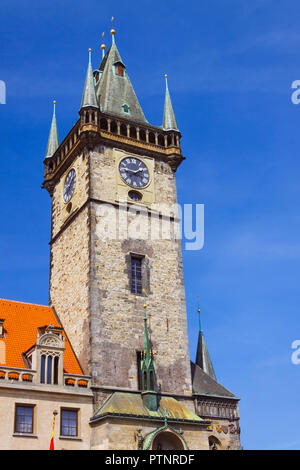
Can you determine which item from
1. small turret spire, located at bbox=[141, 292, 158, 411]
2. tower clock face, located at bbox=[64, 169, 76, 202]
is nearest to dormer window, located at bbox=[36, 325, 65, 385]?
small turret spire, located at bbox=[141, 292, 158, 411]

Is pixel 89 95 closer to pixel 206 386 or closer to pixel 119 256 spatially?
pixel 119 256

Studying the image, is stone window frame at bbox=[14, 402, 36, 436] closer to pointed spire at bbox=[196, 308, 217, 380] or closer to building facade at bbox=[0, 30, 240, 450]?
building facade at bbox=[0, 30, 240, 450]

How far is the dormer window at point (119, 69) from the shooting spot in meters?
41.9

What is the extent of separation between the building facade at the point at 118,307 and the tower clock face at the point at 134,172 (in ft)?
0.23

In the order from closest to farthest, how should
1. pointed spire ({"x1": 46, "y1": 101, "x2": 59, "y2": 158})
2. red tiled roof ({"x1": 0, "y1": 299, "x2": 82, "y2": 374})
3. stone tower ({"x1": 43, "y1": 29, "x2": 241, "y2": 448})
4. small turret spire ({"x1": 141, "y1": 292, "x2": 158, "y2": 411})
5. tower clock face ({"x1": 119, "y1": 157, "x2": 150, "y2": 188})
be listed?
1. small turret spire ({"x1": 141, "y1": 292, "x2": 158, "y2": 411})
2. red tiled roof ({"x1": 0, "y1": 299, "x2": 82, "y2": 374})
3. stone tower ({"x1": 43, "y1": 29, "x2": 241, "y2": 448})
4. tower clock face ({"x1": 119, "y1": 157, "x2": 150, "y2": 188})
5. pointed spire ({"x1": 46, "y1": 101, "x2": 59, "y2": 158})

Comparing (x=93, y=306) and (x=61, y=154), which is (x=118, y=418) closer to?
(x=93, y=306)

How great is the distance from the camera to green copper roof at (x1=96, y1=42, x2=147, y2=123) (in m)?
38.8

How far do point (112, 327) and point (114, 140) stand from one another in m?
11.2

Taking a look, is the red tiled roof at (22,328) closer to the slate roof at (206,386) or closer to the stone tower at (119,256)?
the stone tower at (119,256)

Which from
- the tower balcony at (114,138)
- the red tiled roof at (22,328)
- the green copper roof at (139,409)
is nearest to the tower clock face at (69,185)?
the tower balcony at (114,138)

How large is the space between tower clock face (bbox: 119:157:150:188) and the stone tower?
0.22ft

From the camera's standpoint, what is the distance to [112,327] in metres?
31.1

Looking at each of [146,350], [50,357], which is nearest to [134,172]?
[146,350]

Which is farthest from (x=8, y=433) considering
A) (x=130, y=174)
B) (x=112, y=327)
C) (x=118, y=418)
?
(x=130, y=174)
